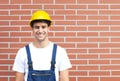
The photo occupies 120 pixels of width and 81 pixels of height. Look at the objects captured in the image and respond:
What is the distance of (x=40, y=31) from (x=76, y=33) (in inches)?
35.1

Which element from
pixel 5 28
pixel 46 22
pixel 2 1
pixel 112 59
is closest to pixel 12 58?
pixel 5 28

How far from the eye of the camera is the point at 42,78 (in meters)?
3.04

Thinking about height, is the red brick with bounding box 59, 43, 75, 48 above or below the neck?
below

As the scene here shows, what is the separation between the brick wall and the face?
0.75 meters

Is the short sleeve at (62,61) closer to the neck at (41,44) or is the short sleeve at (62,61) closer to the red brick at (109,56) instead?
the neck at (41,44)

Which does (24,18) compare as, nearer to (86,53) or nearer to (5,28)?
(5,28)

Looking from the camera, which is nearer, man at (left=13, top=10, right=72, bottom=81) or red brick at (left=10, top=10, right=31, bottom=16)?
man at (left=13, top=10, right=72, bottom=81)

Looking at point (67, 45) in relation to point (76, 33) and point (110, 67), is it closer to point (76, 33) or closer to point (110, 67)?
point (76, 33)

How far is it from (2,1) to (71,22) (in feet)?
2.73

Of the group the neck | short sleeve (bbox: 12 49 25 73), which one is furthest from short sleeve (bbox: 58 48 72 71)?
short sleeve (bbox: 12 49 25 73)

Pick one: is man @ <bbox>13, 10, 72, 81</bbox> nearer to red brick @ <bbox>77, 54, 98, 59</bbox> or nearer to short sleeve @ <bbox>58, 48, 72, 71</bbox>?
short sleeve @ <bbox>58, 48, 72, 71</bbox>

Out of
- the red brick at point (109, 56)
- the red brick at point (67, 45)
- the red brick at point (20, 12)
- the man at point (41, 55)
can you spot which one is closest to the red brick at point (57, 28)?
the red brick at point (67, 45)

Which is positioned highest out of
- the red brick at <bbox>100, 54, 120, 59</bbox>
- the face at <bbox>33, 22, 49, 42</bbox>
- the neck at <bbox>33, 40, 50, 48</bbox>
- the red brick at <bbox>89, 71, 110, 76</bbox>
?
the face at <bbox>33, 22, 49, 42</bbox>

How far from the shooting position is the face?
2997 mm
